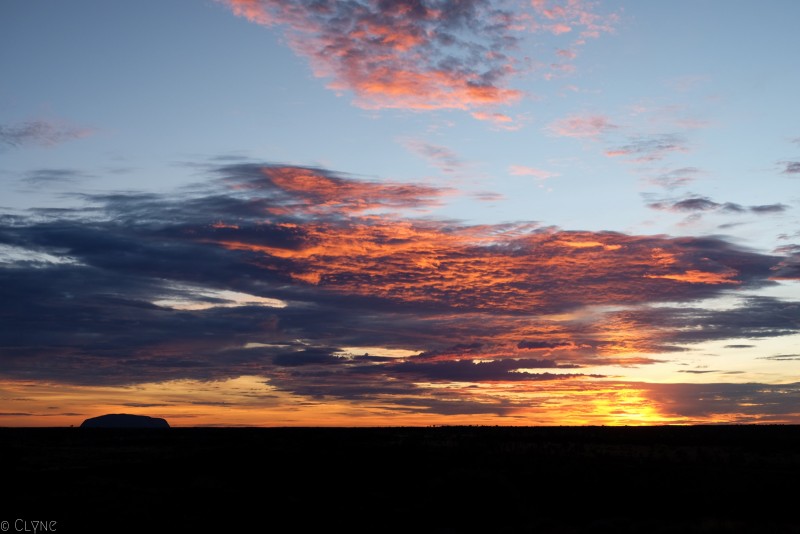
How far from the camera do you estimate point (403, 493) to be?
36344 millimetres

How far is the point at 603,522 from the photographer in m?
26.7

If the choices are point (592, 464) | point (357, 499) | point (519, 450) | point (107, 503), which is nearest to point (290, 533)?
point (357, 499)

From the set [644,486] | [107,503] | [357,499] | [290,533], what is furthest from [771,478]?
[107,503]

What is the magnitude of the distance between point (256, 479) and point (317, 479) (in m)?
3.47

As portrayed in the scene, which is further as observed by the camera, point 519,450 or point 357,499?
point 519,450

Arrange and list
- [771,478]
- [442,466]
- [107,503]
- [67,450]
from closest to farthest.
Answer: [107,503], [771,478], [442,466], [67,450]

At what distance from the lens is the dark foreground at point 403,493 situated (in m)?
27.9

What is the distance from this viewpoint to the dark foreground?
91.5ft

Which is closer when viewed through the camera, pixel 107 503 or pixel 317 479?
pixel 107 503

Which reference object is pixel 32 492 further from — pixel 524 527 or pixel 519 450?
pixel 519 450

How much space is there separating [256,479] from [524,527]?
1934 cm

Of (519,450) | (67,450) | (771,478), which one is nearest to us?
(771,478)

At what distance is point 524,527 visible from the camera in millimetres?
26844

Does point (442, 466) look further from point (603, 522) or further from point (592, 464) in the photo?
point (603, 522)
